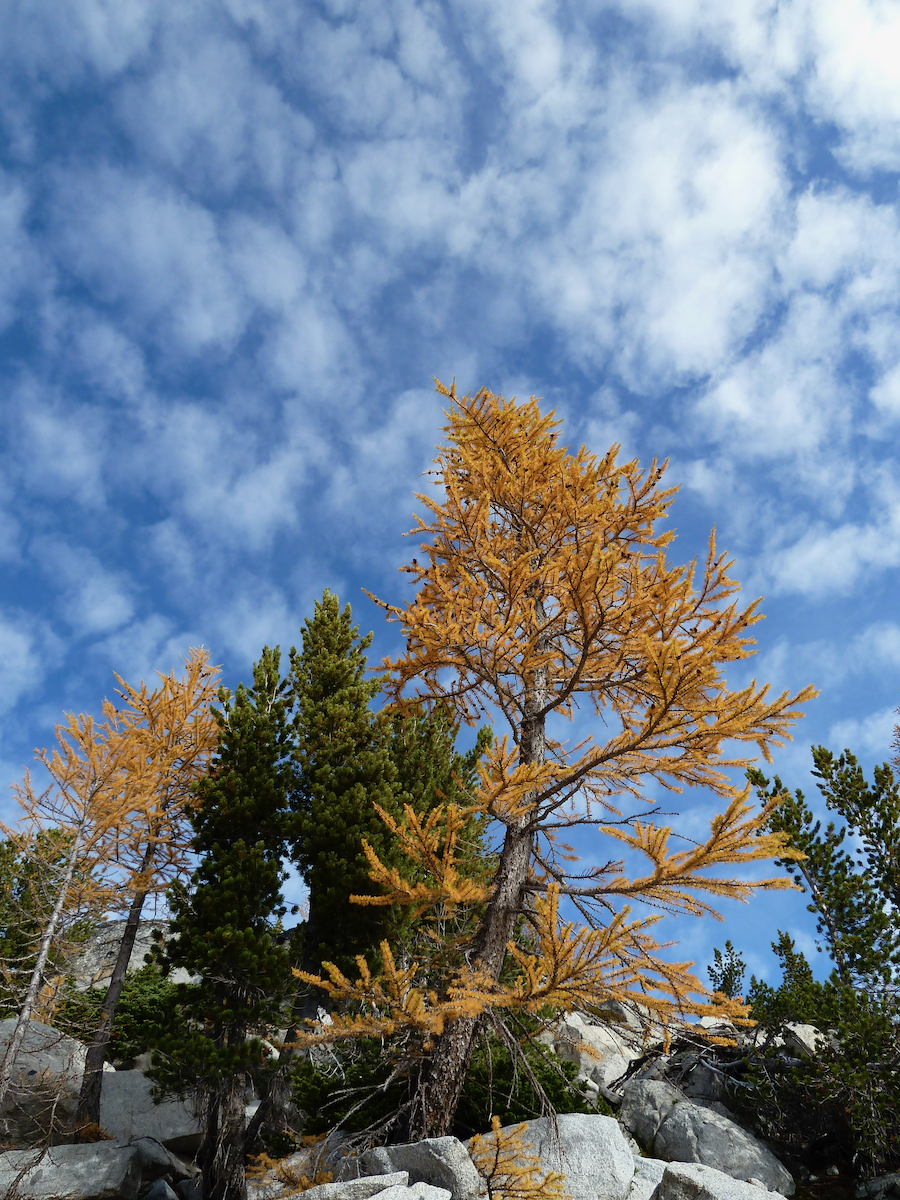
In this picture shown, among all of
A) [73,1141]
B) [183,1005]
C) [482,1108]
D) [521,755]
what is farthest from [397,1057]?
[73,1141]

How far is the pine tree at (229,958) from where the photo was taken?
11047mm

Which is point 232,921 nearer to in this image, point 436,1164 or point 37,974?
point 37,974

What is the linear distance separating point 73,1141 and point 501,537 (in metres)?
13.4

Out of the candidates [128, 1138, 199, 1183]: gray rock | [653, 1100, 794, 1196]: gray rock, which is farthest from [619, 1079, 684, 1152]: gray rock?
[128, 1138, 199, 1183]: gray rock

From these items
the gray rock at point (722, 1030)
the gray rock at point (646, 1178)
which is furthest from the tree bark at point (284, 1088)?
the gray rock at point (722, 1030)

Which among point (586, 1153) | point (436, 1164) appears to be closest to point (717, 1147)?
point (586, 1153)

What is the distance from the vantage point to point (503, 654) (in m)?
8.08

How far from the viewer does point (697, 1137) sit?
9547 millimetres

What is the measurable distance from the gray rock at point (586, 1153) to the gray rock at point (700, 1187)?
0.38 meters

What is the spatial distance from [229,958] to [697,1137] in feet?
24.2

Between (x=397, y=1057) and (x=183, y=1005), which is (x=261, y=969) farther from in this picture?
(x=397, y=1057)

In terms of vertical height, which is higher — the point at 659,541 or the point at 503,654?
the point at 659,541

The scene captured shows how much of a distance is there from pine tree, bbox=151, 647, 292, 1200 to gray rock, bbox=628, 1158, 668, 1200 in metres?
6.21

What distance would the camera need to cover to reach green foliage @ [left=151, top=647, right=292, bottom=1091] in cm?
1116
